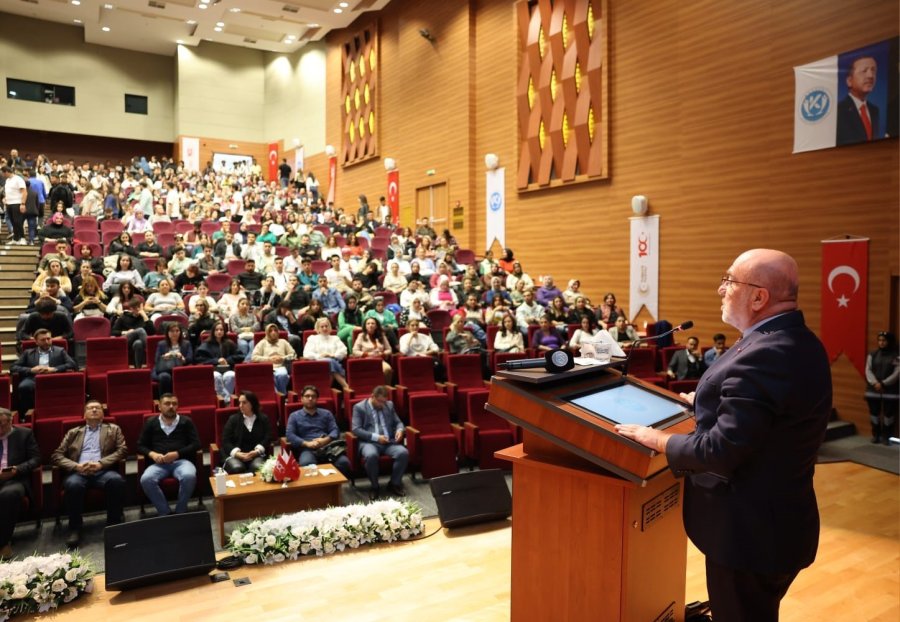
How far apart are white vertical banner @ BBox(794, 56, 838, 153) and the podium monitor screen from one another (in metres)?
5.05

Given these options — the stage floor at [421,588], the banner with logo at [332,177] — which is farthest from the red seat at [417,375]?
the banner with logo at [332,177]

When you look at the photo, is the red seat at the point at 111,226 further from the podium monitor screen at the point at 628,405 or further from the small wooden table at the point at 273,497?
the podium monitor screen at the point at 628,405

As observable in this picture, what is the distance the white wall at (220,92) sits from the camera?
53.6 ft

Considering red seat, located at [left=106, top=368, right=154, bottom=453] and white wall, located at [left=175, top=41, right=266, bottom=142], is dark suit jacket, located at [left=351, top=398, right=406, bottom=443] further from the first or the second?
white wall, located at [left=175, top=41, right=266, bottom=142]

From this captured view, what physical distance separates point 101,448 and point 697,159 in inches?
237

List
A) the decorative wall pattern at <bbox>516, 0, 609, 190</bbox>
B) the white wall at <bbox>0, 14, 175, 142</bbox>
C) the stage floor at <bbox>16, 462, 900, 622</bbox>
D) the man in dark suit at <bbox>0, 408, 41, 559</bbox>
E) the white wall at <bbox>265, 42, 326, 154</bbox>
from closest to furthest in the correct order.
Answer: the stage floor at <bbox>16, 462, 900, 622</bbox> < the man in dark suit at <bbox>0, 408, 41, 559</bbox> < the decorative wall pattern at <bbox>516, 0, 609, 190</bbox> < the white wall at <bbox>265, 42, 326, 154</bbox> < the white wall at <bbox>0, 14, 175, 142</bbox>

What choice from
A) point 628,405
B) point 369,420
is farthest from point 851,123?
point 628,405

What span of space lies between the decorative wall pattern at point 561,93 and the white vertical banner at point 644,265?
0.88 meters

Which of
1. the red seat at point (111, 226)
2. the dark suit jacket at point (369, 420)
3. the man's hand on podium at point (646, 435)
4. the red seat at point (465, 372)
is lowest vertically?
the dark suit jacket at point (369, 420)

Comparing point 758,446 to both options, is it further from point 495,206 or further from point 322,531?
point 495,206

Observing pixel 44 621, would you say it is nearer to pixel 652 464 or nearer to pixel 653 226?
pixel 652 464

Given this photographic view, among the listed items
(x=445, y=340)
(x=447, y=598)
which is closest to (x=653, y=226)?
(x=445, y=340)

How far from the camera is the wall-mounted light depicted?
23.8ft

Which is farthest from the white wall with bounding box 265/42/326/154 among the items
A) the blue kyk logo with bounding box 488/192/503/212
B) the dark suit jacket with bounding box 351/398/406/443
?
the dark suit jacket with bounding box 351/398/406/443
